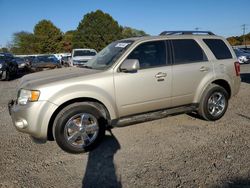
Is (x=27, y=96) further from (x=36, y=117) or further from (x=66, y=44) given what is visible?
(x=66, y=44)

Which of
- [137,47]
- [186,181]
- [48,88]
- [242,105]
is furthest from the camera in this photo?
[242,105]

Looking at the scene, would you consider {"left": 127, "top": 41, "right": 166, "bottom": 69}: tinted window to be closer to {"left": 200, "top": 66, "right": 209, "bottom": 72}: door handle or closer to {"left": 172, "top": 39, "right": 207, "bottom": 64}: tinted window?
{"left": 172, "top": 39, "right": 207, "bottom": 64}: tinted window

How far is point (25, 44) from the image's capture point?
2783 inches

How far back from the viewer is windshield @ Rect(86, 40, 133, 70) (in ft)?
16.4

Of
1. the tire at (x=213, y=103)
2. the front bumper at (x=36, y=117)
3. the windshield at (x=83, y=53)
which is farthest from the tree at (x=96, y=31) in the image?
the front bumper at (x=36, y=117)

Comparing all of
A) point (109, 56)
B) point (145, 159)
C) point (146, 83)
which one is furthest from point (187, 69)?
point (145, 159)

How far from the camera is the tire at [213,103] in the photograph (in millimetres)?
5764

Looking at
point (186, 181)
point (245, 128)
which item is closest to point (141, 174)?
point (186, 181)

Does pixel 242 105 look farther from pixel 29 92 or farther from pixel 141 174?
pixel 29 92

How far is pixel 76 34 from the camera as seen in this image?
68688 mm

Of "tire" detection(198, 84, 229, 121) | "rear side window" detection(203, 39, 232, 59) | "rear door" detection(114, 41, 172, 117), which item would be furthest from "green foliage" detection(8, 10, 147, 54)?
"rear door" detection(114, 41, 172, 117)

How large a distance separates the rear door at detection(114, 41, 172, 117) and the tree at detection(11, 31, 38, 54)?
67337mm

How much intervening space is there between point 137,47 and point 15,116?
7.97 feet

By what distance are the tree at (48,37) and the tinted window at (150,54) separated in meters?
64.7
